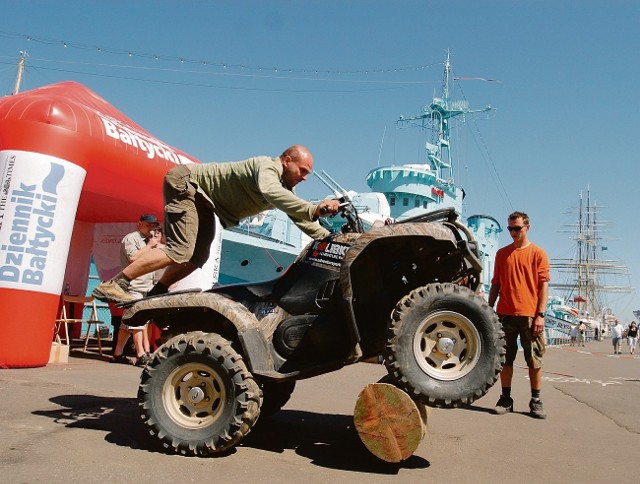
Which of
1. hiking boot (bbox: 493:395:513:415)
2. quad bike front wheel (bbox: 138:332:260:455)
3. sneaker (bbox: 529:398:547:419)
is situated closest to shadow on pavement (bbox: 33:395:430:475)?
quad bike front wheel (bbox: 138:332:260:455)

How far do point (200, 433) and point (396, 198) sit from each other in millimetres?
40114

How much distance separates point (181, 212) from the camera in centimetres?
391

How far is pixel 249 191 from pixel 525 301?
2982 mm

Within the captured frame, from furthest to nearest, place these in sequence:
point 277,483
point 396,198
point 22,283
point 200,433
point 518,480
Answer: point 396,198 < point 22,283 < point 200,433 < point 518,480 < point 277,483

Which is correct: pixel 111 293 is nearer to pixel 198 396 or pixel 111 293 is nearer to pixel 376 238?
pixel 198 396

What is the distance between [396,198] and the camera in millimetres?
42719

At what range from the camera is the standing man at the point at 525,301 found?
538cm

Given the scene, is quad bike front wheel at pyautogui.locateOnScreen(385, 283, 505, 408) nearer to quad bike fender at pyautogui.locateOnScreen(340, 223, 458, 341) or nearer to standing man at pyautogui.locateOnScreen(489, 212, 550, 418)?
quad bike fender at pyautogui.locateOnScreen(340, 223, 458, 341)

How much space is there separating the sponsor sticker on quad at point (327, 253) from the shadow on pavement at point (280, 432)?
117 cm

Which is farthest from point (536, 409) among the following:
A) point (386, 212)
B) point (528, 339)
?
point (386, 212)

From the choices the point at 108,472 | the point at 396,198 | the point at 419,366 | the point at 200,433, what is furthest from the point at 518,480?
the point at 396,198

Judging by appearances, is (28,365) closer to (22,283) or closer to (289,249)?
(22,283)

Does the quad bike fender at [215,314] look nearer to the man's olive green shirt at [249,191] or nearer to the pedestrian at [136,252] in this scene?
the man's olive green shirt at [249,191]

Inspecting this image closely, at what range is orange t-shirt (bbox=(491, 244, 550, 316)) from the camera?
17.7ft
